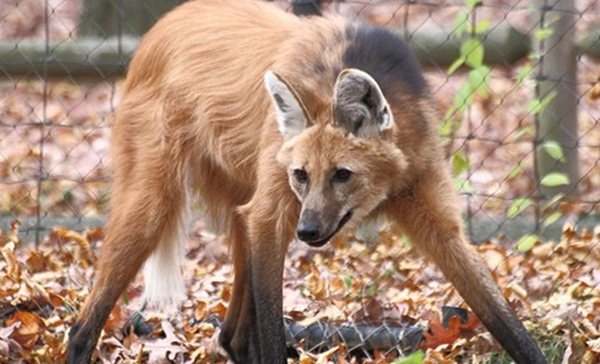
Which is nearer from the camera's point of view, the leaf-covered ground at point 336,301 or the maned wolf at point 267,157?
the maned wolf at point 267,157

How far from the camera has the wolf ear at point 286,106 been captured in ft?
12.1

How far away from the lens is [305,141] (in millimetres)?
3736

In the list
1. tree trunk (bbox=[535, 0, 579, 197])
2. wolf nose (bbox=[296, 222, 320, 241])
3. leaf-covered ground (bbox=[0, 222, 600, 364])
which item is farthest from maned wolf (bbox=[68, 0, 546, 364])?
tree trunk (bbox=[535, 0, 579, 197])

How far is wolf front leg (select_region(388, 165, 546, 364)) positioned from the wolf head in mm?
136

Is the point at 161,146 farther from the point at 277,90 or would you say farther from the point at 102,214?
the point at 102,214

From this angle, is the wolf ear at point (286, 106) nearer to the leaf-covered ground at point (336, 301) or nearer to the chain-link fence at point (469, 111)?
the chain-link fence at point (469, 111)

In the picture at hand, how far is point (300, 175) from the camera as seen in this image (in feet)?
12.3

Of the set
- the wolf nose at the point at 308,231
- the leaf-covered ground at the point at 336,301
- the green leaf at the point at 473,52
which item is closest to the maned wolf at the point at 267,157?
the wolf nose at the point at 308,231

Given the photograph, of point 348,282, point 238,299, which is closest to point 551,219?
point 348,282

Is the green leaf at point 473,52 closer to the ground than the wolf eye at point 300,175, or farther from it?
closer to the ground

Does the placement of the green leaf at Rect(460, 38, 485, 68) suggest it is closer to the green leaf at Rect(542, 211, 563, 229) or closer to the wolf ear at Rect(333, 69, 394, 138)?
the green leaf at Rect(542, 211, 563, 229)

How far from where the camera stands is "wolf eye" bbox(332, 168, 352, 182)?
372cm

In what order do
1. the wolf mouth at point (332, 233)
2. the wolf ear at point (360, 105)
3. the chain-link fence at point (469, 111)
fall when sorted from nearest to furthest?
the wolf ear at point (360, 105)
the wolf mouth at point (332, 233)
the chain-link fence at point (469, 111)

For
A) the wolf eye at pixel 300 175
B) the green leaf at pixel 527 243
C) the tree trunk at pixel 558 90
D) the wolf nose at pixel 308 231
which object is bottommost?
the green leaf at pixel 527 243
